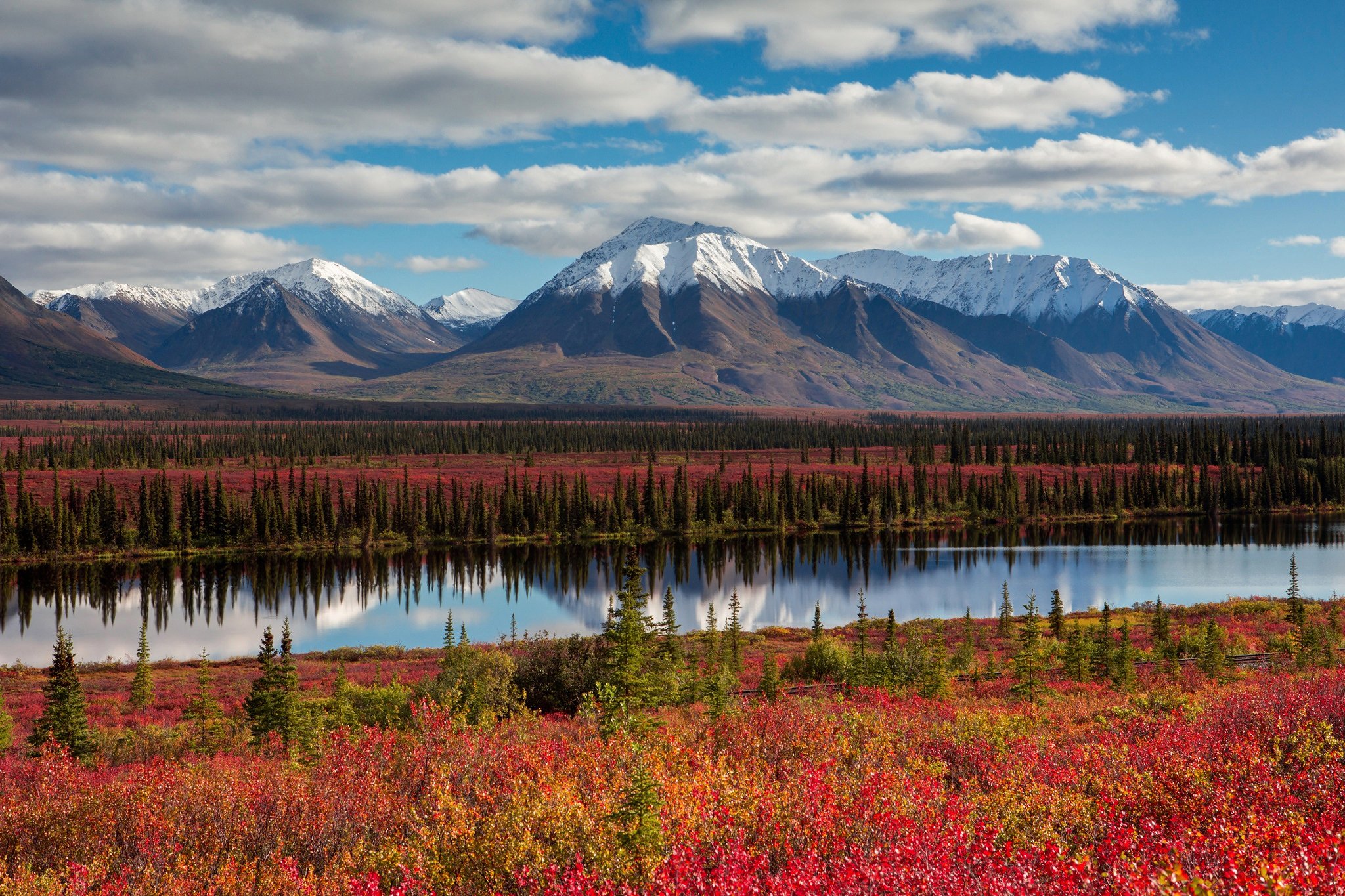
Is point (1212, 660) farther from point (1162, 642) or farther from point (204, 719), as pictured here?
point (204, 719)

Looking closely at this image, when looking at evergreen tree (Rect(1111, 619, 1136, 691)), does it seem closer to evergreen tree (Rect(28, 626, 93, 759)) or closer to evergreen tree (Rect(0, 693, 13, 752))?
evergreen tree (Rect(28, 626, 93, 759))

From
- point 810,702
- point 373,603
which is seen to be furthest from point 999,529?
point 810,702

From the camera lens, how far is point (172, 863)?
13172 mm

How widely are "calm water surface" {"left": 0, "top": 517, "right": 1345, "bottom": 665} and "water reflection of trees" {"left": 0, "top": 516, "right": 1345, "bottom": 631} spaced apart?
37cm

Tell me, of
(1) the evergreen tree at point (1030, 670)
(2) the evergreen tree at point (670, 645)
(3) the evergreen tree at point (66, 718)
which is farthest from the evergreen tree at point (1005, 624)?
(3) the evergreen tree at point (66, 718)

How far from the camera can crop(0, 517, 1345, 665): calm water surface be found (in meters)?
76.8

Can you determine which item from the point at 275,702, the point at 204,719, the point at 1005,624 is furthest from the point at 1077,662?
the point at 204,719

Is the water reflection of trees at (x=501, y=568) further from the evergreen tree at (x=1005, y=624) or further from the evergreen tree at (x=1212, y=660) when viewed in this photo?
the evergreen tree at (x=1212, y=660)

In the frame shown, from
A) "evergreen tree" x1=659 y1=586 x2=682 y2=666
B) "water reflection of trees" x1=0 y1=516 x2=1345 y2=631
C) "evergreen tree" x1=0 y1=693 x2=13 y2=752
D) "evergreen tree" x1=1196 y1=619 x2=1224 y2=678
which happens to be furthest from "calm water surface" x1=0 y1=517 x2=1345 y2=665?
"evergreen tree" x1=1196 y1=619 x2=1224 y2=678

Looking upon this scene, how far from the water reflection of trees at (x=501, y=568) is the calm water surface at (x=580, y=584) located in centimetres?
37

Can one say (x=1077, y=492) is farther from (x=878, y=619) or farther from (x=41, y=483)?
(x=41, y=483)

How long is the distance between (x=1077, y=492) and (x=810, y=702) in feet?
498

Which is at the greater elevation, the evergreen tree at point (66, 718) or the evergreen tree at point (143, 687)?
the evergreen tree at point (66, 718)

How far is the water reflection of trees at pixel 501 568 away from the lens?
8900 centimetres
